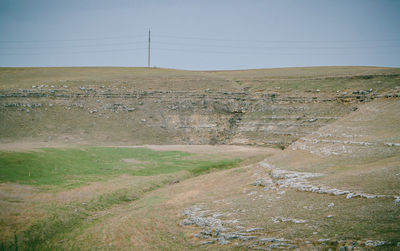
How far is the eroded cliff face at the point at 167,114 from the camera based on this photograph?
142 ft

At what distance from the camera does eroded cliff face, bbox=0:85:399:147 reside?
43.3m

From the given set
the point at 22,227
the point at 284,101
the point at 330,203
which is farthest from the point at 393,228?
the point at 284,101

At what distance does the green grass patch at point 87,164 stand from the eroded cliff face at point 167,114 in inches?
340

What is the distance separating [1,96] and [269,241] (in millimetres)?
50533

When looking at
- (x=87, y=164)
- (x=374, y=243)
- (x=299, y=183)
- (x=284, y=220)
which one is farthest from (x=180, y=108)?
(x=374, y=243)

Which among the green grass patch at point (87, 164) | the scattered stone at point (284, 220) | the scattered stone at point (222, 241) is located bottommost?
the green grass patch at point (87, 164)

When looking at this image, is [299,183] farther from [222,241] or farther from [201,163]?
[201,163]

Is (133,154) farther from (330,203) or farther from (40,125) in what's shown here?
(330,203)

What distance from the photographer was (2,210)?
17406 millimetres

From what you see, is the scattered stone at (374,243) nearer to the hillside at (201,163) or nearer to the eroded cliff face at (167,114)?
the hillside at (201,163)

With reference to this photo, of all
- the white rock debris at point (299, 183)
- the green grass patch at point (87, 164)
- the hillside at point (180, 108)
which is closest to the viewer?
the white rock debris at point (299, 183)

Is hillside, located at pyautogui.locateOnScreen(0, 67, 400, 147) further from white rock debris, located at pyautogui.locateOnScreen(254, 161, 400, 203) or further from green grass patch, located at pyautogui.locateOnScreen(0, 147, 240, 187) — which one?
white rock debris, located at pyautogui.locateOnScreen(254, 161, 400, 203)

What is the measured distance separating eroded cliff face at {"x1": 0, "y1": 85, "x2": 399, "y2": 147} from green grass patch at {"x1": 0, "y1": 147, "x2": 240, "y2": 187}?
8640 mm

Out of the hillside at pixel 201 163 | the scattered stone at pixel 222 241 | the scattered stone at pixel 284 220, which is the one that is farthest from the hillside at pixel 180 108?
the scattered stone at pixel 222 241
